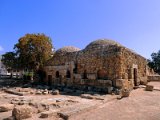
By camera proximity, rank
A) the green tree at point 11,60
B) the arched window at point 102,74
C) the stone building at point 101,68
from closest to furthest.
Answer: the stone building at point 101,68, the arched window at point 102,74, the green tree at point 11,60

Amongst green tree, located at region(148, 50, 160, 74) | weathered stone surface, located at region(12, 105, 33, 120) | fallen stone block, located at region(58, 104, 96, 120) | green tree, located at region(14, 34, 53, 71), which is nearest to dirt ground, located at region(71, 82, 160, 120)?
fallen stone block, located at region(58, 104, 96, 120)

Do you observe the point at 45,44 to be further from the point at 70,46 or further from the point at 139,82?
the point at 139,82

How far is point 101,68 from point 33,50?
8.53 m

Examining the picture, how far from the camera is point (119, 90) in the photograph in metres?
13.8

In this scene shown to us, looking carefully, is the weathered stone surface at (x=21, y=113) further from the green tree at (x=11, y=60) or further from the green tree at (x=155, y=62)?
the green tree at (x=155, y=62)

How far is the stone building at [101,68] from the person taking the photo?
1463cm

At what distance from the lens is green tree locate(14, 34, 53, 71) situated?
20953 millimetres

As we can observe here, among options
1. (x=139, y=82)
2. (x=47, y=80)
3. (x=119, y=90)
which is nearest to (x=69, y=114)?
(x=119, y=90)

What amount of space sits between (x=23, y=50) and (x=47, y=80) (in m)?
3.88

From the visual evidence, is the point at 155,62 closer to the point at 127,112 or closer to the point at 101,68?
the point at 101,68

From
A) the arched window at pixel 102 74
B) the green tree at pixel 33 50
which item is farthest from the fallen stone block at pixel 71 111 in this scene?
the green tree at pixel 33 50

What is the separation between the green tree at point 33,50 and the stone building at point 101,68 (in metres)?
1.89

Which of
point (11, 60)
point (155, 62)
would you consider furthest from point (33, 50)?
point (155, 62)

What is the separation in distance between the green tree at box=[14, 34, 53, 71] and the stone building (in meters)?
1.89
